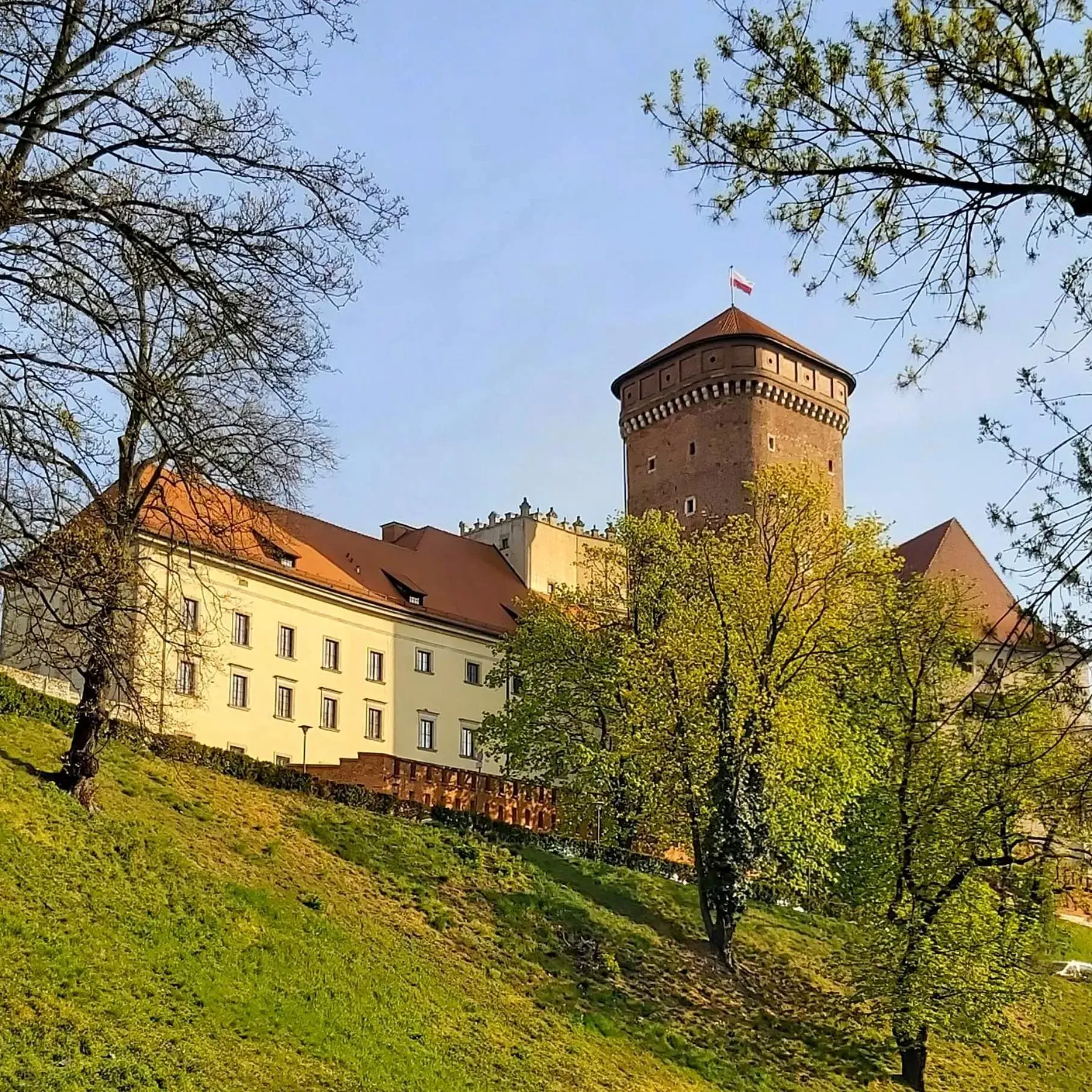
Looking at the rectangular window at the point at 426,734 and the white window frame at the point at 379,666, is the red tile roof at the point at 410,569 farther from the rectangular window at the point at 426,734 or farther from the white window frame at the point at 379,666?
the rectangular window at the point at 426,734

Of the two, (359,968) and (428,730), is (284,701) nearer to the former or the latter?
(428,730)

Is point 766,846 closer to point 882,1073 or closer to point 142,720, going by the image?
point 882,1073

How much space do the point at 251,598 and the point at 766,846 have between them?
19.9 metres

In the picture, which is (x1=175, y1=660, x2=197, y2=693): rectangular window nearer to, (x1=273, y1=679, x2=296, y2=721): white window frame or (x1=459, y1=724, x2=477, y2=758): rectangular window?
(x1=273, y1=679, x2=296, y2=721): white window frame

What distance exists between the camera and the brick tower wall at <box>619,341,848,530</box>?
56188mm

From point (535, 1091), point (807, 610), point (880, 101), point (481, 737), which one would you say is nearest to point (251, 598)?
point (481, 737)

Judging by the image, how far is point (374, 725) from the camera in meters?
47.8

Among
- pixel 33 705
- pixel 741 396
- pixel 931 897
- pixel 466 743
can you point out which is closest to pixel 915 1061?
pixel 931 897

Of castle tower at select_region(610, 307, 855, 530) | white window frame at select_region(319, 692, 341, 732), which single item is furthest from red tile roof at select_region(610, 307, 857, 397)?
white window frame at select_region(319, 692, 341, 732)

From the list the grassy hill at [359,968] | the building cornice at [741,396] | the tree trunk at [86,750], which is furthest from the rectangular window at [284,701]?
the tree trunk at [86,750]

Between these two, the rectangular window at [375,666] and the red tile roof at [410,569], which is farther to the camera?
the rectangular window at [375,666]

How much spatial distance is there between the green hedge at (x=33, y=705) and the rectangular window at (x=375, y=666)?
20920mm

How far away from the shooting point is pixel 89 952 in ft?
60.5

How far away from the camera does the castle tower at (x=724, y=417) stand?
56.2 metres
